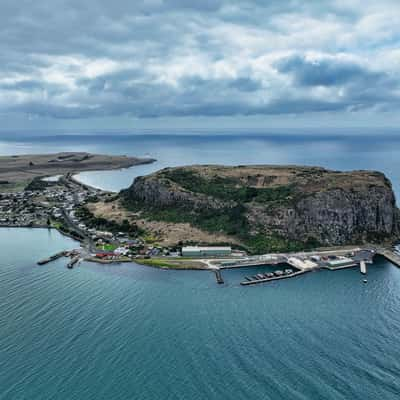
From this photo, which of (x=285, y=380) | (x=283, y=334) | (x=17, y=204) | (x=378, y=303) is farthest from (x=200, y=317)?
(x=17, y=204)

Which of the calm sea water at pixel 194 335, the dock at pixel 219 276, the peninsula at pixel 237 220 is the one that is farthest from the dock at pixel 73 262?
the dock at pixel 219 276

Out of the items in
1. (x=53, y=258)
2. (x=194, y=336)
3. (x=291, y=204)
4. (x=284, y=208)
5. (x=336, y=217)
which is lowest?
(x=194, y=336)

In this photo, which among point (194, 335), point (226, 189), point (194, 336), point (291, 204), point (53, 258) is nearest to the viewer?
point (194, 336)

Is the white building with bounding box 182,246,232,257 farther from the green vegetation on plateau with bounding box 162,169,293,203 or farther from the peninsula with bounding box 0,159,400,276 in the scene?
the green vegetation on plateau with bounding box 162,169,293,203

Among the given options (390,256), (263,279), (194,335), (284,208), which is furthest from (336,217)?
(194,335)

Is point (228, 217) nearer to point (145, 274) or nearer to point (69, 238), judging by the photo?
point (145, 274)

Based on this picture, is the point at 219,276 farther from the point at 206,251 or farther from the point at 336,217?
the point at 336,217
